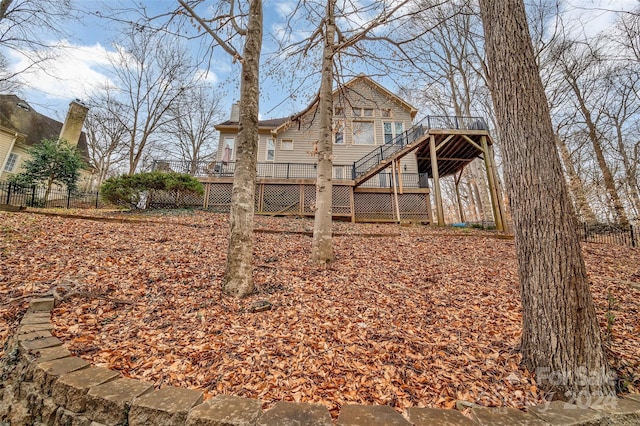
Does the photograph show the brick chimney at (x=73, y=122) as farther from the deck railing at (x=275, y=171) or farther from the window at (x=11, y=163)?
the deck railing at (x=275, y=171)

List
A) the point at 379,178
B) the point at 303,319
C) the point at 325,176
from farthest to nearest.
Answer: the point at 379,178 < the point at 325,176 < the point at 303,319

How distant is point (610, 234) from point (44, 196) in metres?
22.9

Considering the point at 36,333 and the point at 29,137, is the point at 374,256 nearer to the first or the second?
the point at 36,333

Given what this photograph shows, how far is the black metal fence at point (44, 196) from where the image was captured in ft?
34.7

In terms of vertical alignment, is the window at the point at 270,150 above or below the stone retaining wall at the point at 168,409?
above

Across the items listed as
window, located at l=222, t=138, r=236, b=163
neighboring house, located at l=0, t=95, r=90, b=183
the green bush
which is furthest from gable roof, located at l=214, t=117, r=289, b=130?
neighboring house, located at l=0, t=95, r=90, b=183

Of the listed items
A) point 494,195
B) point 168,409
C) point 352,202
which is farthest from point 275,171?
point 168,409

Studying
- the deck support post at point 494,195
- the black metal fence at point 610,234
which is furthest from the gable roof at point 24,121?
the black metal fence at point 610,234

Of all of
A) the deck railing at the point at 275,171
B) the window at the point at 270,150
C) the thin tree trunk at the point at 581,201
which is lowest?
the thin tree trunk at the point at 581,201

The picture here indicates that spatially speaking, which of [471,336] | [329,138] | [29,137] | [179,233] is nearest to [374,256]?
[329,138]

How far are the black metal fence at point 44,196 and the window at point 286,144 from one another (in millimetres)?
9937

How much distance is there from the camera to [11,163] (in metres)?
14.5

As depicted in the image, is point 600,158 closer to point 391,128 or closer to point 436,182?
point 436,182

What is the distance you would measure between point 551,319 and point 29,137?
2456cm
